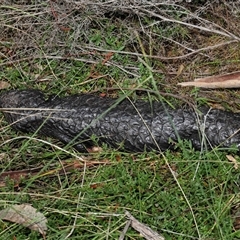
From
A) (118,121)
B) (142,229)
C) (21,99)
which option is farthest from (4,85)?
(142,229)

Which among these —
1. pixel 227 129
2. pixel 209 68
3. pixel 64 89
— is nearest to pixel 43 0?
pixel 64 89

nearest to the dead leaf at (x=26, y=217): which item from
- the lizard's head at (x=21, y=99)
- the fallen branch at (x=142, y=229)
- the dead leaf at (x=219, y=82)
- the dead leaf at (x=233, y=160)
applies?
the fallen branch at (x=142, y=229)

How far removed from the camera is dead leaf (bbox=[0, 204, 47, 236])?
3.35 meters

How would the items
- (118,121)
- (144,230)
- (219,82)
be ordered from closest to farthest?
(144,230), (118,121), (219,82)

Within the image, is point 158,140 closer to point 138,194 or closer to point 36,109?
point 138,194

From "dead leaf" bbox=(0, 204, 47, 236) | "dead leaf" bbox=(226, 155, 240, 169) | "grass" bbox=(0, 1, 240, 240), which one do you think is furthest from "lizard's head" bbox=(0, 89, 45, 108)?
"dead leaf" bbox=(226, 155, 240, 169)

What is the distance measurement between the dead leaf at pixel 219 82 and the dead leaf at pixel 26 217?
4.51 ft

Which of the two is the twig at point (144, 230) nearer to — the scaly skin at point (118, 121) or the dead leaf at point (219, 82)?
the scaly skin at point (118, 121)

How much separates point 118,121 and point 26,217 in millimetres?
894

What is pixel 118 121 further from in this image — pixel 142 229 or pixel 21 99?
pixel 142 229

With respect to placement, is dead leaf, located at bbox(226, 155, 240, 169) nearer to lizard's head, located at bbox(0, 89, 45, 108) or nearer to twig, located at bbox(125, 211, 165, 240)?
twig, located at bbox(125, 211, 165, 240)

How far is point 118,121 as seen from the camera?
388 cm

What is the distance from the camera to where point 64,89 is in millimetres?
4242

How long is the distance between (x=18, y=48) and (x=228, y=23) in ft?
5.09
